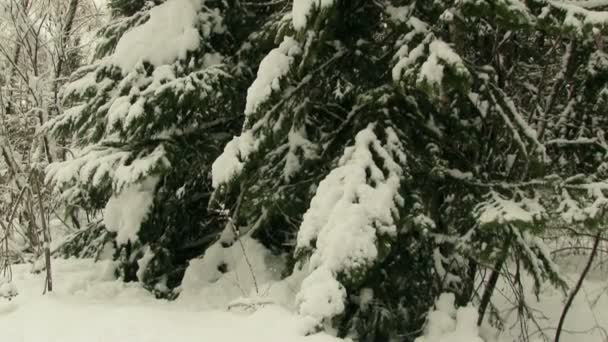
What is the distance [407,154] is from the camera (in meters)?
3.83

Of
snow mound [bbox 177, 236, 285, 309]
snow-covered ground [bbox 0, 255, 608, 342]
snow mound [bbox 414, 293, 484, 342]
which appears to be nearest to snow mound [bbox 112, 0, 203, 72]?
snow mound [bbox 177, 236, 285, 309]

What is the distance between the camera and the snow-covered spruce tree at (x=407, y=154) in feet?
11.1

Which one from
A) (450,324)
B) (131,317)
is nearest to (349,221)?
(450,324)

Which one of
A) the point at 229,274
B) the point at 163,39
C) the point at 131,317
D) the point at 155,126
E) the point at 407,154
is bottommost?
the point at 229,274

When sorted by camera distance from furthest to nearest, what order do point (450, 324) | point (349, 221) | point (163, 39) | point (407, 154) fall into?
1. point (163, 39)
2. point (407, 154)
3. point (450, 324)
4. point (349, 221)

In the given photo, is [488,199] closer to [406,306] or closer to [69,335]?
[406,306]

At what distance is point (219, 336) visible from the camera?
3.38m

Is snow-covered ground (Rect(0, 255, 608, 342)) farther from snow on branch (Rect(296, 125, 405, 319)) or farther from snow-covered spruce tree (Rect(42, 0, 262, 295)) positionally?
snow-covered spruce tree (Rect(42, 0, 262, 295))

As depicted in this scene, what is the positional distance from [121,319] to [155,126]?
5.67ft

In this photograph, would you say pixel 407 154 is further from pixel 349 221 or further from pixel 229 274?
pixel 229 274

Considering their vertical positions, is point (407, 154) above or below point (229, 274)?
above

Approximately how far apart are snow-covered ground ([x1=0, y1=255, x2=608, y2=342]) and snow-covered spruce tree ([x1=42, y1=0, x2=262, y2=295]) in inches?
14.9

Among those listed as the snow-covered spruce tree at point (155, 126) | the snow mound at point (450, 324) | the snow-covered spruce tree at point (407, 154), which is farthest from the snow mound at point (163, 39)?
the snow mound at point (450, 324)

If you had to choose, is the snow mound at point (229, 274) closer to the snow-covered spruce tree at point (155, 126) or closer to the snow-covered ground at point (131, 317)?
the snow-covered ground at point (131, 317)
